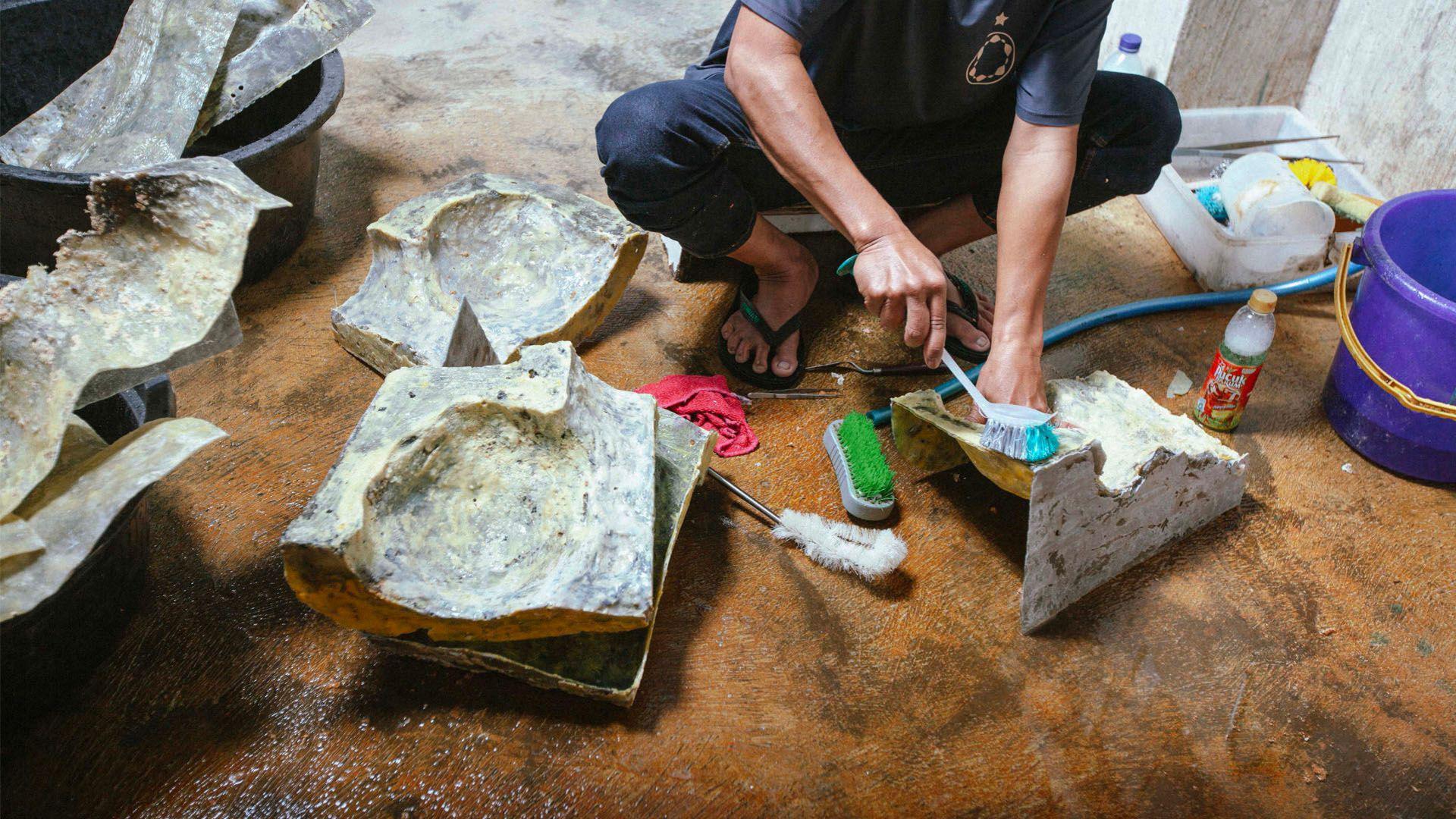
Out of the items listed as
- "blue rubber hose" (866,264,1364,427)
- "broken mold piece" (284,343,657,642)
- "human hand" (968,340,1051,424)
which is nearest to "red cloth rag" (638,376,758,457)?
"broken mold piece" (284,343,657,642)

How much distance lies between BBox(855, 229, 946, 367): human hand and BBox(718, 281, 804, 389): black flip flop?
42 cm

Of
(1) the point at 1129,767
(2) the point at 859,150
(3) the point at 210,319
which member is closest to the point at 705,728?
(1) the point at 1129,767

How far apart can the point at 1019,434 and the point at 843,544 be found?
0.33 metres

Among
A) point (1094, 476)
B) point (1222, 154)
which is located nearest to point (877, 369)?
point (1094, 476)

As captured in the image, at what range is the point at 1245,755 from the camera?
1.24 m

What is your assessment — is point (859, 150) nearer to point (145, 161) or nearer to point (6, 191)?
point (145, 161)

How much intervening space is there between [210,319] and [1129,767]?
4.64ft

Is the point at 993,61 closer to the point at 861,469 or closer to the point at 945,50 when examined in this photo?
the point at 945,50

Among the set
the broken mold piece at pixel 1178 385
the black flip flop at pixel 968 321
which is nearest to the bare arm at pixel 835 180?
the black flip flop at pixel 968 321

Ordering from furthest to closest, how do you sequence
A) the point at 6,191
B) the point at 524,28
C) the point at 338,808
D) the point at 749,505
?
the point at 524,28, the point at 6,191, the point at 749,505, the point at 338,808

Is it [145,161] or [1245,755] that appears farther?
[145,161]

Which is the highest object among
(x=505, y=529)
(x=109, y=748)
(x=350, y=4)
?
(x=350, y=4)

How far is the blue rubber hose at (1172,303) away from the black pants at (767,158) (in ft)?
0.81

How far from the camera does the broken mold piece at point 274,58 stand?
192 cm
